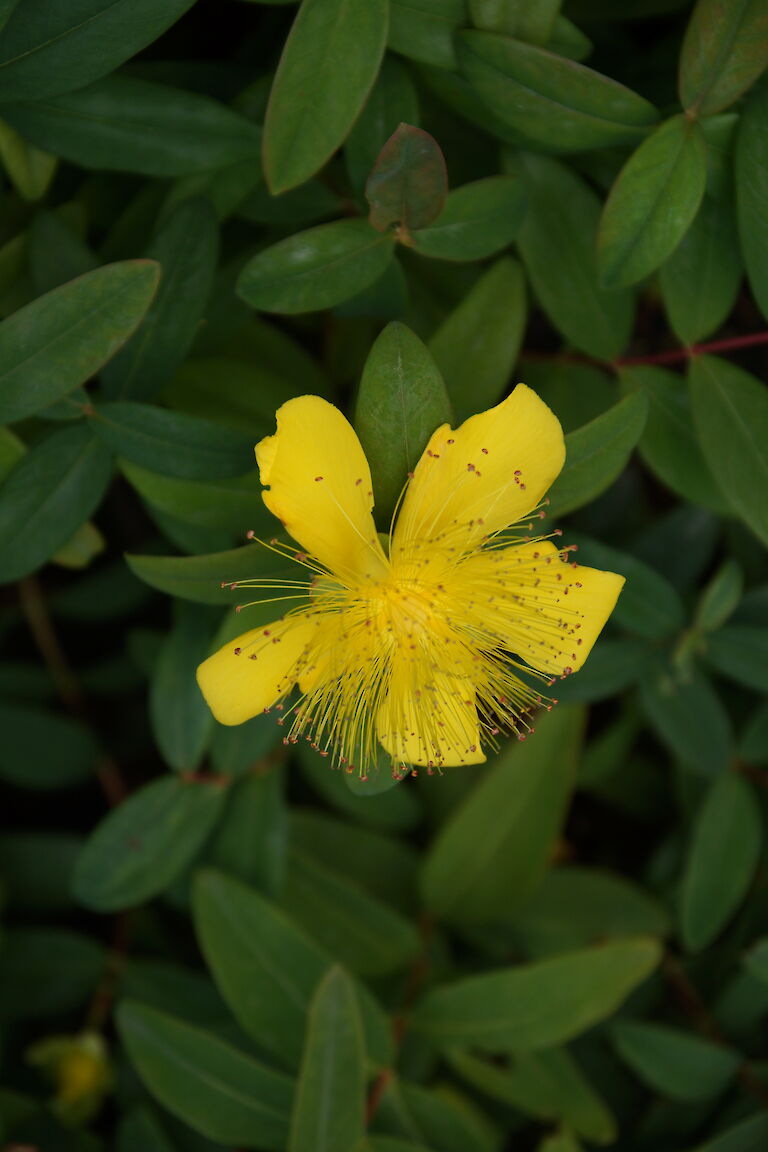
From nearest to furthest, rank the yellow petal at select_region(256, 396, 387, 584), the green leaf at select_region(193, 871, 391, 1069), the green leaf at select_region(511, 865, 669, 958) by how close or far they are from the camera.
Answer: the yellow petal at select_region(256, 396, 387, 584) → the green leaf at select_region(193, 871, 391, 1069) → the green leaf at select_region(511, 865, 669, 958)

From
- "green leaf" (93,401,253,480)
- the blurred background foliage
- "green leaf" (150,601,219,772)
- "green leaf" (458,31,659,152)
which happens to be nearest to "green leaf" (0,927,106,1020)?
the blurred background foliage

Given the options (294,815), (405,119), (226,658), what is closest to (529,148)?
(405,119)

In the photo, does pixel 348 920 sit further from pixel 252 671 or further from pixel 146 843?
pixel 252 671

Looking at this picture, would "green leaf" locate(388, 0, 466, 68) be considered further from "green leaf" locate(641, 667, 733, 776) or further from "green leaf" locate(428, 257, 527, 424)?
"green leaf" locate(641, 667, 733, 776)

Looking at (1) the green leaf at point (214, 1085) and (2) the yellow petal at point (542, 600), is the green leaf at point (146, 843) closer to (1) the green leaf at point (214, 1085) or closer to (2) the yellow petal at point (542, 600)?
(1) the green leaf at point (214, 1085)

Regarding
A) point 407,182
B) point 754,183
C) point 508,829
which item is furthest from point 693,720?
point 407,182
